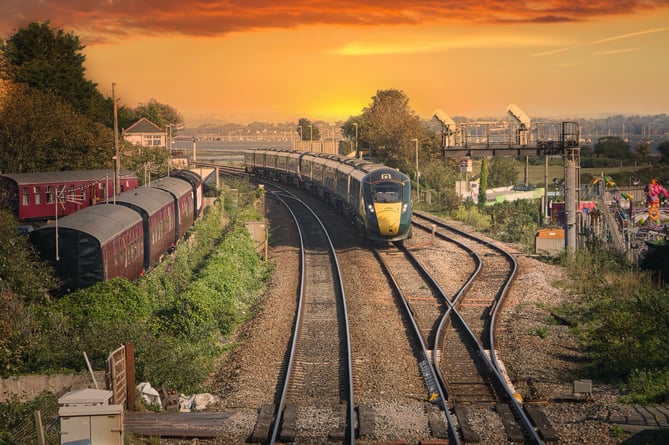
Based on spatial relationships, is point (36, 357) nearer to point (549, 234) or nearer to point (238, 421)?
point (238, 421)

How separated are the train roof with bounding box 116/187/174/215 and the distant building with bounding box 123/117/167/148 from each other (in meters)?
57.6

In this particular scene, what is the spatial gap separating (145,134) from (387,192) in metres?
63.8

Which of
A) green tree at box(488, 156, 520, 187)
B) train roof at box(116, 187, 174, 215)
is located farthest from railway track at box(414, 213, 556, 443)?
green tree at box(488, 156, 520, 187)

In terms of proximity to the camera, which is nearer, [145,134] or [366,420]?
[366,420]

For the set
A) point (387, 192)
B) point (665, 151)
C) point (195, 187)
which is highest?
point (665, 151)

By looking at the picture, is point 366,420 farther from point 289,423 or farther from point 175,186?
point 175,186

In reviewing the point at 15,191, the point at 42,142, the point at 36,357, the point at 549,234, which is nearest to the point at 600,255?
the point at 549,234

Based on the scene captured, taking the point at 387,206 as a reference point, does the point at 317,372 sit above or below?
below

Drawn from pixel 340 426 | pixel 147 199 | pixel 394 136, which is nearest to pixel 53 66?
pixel 394 136

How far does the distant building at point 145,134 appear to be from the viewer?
9081 centimetres

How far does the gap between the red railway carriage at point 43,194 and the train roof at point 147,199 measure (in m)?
5.72

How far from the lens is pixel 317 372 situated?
17406 millimetres

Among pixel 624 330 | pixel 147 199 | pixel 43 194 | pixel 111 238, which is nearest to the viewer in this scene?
pixel 624 330

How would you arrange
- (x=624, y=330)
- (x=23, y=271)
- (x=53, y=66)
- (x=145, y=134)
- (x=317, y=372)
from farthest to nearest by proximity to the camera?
(x=145, y=134), (x=53, y=66), (x=23, y=271), (x=624, y=330), (x=317, y=372)
